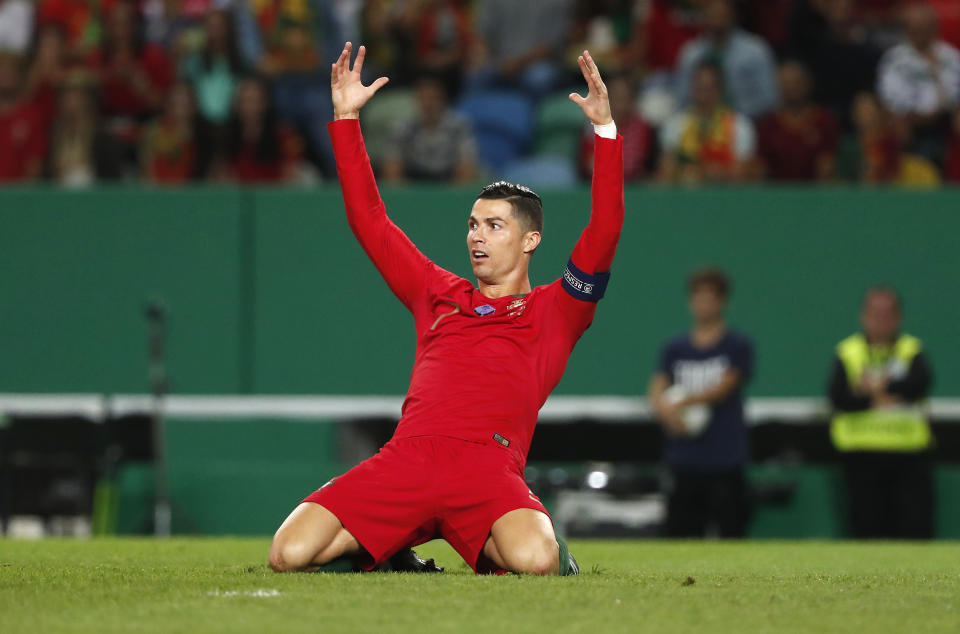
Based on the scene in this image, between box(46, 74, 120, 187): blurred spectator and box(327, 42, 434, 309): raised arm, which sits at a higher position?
box(46, 74, 120, 187): blurred spectator

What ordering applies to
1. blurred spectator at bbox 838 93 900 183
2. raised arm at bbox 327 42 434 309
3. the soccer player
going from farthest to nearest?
blurred spectator at bbox 838 93 900 183 < raised arm at bbox 327 42 434 309 < the soccer player

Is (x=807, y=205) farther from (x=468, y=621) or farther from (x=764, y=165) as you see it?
(x=468, y=621)

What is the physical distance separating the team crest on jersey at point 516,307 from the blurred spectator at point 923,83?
6.64m

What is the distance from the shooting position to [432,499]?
5410 millimetres

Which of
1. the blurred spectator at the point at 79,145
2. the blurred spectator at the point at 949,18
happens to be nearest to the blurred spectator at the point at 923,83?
the blurred spectator at the point at 949,18

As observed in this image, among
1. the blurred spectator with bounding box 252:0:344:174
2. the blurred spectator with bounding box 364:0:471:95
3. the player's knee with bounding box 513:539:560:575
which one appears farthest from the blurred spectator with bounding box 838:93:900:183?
the player's knee with bounding box 513:539:560:575

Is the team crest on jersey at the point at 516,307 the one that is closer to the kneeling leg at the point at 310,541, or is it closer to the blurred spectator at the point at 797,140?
the kneeling leg at the point at 310,541

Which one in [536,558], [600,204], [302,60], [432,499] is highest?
[302,60]

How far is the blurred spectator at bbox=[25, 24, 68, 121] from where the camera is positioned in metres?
12.3

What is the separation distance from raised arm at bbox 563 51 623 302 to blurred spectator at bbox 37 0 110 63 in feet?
27.1

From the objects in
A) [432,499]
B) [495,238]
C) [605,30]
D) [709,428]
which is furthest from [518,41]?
[432,499]

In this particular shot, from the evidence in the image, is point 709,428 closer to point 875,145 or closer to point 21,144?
point 875,145

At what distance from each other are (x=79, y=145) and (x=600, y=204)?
→ 7535mm

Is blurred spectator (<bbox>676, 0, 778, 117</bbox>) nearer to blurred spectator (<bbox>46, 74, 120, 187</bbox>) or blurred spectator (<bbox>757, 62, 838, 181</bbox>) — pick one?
blurred spectator (<bbox>757, 62, 838, 181</bbox>)
